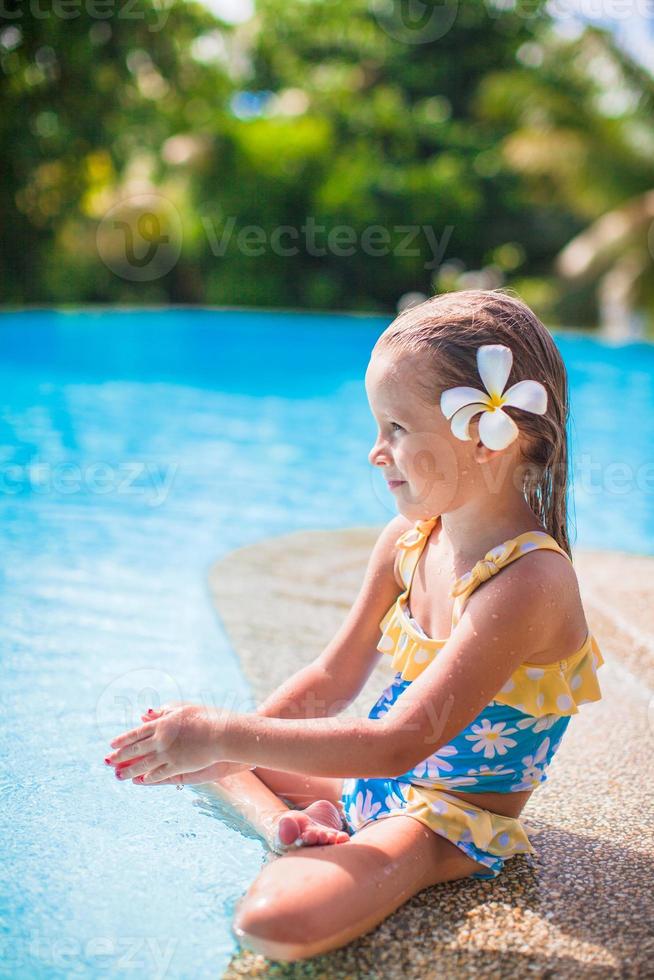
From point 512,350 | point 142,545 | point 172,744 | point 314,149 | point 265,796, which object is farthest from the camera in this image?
point 314,149

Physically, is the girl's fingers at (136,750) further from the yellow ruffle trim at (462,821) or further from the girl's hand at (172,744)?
the yellow ruffle trim at (462,821)

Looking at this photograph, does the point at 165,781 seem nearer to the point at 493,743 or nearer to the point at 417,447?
the point at 493,743

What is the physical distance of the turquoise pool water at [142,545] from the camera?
81.8 inches

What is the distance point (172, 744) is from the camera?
5.73 ft

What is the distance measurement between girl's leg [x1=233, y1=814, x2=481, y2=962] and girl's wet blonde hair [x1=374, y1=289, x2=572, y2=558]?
0.64m

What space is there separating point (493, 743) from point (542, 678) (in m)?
0.16

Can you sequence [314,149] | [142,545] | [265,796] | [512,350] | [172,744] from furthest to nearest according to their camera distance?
1. [314,149]
2. [142,545]
3. [265,796]
4. [512,350]
5. [172,744]

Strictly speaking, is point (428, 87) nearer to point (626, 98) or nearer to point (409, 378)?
point (626, 98)

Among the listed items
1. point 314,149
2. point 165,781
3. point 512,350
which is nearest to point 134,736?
point 165,781

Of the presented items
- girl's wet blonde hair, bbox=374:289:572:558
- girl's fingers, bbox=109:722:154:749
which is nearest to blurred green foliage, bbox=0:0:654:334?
girl's wet blonde hair, bbox=374:289:572:558

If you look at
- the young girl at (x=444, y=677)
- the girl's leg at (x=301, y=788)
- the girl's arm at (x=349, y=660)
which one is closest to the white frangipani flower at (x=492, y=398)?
the young girl at (x=444, y=677)

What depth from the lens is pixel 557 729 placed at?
203cm

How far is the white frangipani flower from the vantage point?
1.81 meters

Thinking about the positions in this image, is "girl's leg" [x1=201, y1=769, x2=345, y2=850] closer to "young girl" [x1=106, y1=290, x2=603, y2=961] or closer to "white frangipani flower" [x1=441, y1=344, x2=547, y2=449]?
"young girl" [x1=106, y1=290, x2=603, y2=961]
